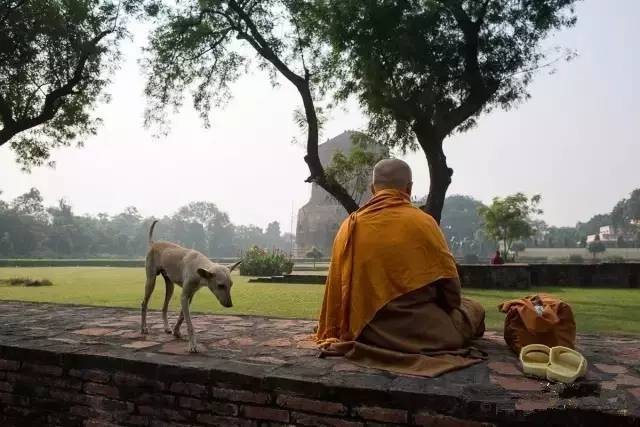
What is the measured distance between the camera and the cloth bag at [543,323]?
330cm

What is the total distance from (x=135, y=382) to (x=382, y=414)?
1742mm

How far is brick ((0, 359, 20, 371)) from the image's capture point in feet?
13.0

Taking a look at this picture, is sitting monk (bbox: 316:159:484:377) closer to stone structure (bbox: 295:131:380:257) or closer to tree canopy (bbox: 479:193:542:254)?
tree canopy (bbox: 479:193:542:254)

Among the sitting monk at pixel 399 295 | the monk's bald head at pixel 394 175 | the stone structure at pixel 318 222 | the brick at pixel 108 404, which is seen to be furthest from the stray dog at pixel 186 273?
the stone structure at pixel 318 222

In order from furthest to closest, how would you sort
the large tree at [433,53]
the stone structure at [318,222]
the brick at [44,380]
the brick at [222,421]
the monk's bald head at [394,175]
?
1. the stone structure at [318,222]
2. the large tree at [433,53]
3. the brick at [44,380]
4. the monk's bald head at [394,175]
5. the brick at [222,421]

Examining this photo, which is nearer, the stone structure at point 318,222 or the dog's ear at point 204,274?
the dog's ear at point 204,274

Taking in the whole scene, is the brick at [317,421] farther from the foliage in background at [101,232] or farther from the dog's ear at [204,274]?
the foliage in background at [101,232]

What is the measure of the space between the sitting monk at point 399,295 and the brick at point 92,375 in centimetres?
154

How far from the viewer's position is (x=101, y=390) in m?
3.54

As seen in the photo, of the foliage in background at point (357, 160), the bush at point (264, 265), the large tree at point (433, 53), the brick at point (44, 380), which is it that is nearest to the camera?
the brick at point (44, 380)

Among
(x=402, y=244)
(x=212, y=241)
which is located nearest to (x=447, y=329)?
(x=402, y=244)

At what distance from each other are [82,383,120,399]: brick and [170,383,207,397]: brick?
20.7 inches

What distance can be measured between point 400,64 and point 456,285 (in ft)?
29.4

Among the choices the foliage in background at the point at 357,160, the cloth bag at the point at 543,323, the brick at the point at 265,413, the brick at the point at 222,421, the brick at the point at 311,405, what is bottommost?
the brick at the point at 222,421
